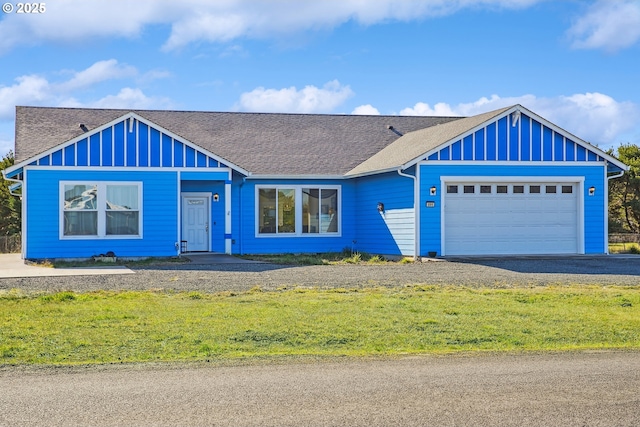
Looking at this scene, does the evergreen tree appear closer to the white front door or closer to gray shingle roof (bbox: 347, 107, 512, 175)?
gray shingle roof (bbox: 347, 107, 512, 175)

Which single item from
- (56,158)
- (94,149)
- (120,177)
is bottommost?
(120,177)

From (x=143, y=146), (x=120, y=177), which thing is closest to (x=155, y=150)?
(x=143, y=146)

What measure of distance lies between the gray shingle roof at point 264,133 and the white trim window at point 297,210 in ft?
2.32

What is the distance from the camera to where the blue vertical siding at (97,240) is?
22.1 metres

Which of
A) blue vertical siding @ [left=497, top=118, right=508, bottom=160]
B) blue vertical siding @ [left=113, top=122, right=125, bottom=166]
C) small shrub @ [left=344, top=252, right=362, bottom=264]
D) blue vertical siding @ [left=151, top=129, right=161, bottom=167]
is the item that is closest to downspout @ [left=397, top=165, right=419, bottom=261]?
small shrub @ [left=344, top=252, right=362, bottom=264]

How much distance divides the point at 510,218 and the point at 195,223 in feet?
31.0

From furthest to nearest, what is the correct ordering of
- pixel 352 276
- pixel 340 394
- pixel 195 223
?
pixel 195 223 → pixel 352 276 → pixel 340 394

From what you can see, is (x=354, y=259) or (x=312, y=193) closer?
(x=354, y=259)

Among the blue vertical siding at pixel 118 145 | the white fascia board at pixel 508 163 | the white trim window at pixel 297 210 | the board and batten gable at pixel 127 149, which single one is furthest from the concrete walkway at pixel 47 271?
the white fascia board at pixel 508 163

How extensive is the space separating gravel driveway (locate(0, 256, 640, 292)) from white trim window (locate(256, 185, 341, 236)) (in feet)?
16.6

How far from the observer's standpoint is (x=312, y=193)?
86.8 ft

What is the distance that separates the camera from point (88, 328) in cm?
1058

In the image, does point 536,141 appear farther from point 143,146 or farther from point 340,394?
point 340,394

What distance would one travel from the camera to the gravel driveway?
15812 millimetres
